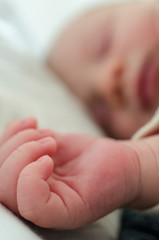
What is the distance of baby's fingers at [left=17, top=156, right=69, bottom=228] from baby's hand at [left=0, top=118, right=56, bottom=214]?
0.06ft

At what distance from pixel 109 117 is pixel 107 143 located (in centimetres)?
50

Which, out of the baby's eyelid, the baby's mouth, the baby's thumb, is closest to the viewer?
the baby's thumb

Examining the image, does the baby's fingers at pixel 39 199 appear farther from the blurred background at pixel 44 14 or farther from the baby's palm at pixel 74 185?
the blurred background at pixel 44 14

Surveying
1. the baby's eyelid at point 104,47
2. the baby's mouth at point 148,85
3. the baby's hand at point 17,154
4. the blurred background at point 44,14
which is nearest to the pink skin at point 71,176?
the baby's hand at point 17,154

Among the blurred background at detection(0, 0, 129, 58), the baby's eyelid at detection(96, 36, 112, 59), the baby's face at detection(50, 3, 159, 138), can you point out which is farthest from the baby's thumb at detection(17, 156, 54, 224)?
the blurred background at detection(0, 0, 129, 58)

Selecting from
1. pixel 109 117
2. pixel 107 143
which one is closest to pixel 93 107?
pixel 109 117

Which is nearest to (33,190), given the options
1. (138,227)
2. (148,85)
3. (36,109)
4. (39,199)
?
(39,199)

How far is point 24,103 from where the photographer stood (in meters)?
0.65

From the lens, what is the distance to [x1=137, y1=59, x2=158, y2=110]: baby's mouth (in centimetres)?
78

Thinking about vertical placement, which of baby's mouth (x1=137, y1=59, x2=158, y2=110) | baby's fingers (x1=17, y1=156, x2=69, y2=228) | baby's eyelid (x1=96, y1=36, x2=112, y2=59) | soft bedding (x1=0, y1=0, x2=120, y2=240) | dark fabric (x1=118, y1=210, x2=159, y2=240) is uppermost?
baby's fingers (x1=17, y1=156, x2=69, y2=228)

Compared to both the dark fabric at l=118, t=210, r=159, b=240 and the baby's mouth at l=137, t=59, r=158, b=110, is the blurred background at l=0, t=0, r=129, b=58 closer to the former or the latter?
the baby's mouth at l=137, t=59, r=158, b=110

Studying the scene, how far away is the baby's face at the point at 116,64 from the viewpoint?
792 mm

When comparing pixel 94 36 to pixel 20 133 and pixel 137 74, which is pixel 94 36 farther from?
pixel 20 133

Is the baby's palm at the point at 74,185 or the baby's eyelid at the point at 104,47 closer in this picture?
the baby's palm at the point at 74,185
